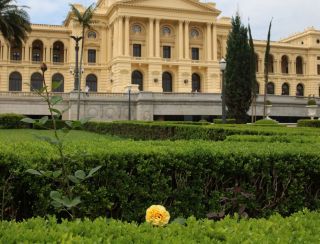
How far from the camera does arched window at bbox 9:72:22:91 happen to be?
6475 cm

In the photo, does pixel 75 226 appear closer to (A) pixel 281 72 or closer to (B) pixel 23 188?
(B) pixel 23 188

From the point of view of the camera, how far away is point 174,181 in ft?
19.7

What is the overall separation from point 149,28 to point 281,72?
2976 cm

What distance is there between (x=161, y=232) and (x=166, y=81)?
62.8 metres

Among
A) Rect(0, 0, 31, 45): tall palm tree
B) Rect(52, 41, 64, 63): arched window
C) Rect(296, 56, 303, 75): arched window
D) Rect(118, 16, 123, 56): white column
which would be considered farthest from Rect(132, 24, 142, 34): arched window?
Rect(296, 56, 303, 75): arched window

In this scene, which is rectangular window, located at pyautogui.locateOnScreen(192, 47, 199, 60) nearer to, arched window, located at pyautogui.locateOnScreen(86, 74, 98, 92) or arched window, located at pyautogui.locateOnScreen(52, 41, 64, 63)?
arched window, located at pyautogui.locateOnScreen(86, 74, 98, 92)

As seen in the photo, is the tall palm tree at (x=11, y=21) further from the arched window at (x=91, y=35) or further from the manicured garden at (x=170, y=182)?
the manicured garden at (x=170, y=182)

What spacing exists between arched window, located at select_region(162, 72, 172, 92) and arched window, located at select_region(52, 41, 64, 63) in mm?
17062

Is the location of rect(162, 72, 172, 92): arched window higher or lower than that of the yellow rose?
higher

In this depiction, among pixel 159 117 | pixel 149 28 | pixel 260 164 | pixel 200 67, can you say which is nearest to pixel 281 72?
pixel 200 67

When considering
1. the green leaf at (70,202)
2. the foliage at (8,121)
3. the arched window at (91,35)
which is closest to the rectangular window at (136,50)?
the arched window at (91,35)

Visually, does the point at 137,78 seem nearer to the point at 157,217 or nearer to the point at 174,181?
the point at 174,181

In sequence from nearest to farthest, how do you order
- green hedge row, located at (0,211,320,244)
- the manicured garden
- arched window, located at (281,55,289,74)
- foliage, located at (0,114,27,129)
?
1. green hedge row, located at (0,211,320,244)
2. the manicured garden
3. foliage, located at (0,114,27,129)
4. arched window, located at (281,55,289,74)

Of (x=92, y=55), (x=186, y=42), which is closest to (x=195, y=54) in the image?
(x=186, y=42)
